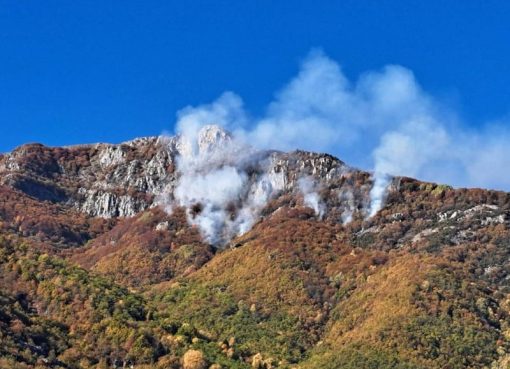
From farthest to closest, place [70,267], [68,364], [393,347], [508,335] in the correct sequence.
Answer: [508,335] → [393,347] → [70,267] → [68,364]

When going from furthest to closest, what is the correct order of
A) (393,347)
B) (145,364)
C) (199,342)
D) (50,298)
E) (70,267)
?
1. (393,347)
2. (70,267)
3. (199,342)
4. (50,298)
5. (145,364)

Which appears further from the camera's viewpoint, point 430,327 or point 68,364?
point 430,327

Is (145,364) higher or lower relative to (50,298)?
lower

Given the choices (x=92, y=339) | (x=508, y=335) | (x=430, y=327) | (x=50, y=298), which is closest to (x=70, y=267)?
(x=50, y=298)

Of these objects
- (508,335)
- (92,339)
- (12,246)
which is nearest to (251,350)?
(508,335)

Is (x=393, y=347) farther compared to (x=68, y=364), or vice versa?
(x=393, y=347)

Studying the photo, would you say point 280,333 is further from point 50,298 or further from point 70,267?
point 50,298

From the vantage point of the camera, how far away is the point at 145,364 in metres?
97.6

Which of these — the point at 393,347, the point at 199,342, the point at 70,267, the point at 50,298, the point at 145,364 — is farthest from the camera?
the point at 393,347

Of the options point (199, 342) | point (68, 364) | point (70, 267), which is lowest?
point (68, 364)

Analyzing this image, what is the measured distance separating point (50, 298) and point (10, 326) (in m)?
16.3

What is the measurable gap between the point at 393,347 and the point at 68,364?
9677cm

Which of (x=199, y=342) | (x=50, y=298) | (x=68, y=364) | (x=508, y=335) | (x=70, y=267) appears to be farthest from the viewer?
(x=508, y=335)

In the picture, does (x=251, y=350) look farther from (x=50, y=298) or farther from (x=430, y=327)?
(x=50, y=298)
